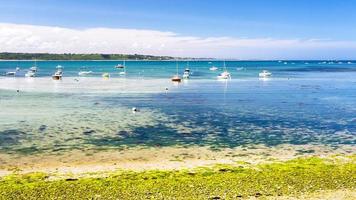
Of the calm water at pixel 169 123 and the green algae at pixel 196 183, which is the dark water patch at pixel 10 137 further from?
the green algae at pixel 196 183

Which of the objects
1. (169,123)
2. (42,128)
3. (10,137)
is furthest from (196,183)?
(42,128)

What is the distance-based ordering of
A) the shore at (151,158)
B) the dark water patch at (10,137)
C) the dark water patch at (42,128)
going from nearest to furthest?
the shore at (151,158)
the dark water patch at (10,137)
the dark water patch at (42,128)

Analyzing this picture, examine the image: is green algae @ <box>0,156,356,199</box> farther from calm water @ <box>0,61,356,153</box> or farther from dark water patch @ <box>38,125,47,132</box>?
dark water patch @ <box>38,125,47,132</box>

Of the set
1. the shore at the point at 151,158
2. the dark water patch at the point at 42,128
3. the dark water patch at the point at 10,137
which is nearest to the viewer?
the shore at the point at 151,158

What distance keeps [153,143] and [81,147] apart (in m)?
5.22

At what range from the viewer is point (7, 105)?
5909cm

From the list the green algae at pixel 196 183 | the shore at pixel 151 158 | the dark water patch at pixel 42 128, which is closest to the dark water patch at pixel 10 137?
the dark water patch at pixel 42 128

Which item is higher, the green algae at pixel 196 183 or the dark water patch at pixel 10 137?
the green algae at pixel 196 183

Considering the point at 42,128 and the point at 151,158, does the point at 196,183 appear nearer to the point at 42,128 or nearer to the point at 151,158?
the point at 151,158

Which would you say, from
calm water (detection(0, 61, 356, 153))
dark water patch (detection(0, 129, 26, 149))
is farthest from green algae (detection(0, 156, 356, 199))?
dark water patch (detection(0, 129, 26, 149))

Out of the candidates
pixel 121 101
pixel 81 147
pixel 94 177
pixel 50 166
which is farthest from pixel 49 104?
pixel 94 177

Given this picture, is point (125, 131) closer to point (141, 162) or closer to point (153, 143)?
point (153, 143)

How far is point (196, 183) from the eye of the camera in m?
21.3

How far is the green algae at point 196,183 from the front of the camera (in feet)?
63.5
